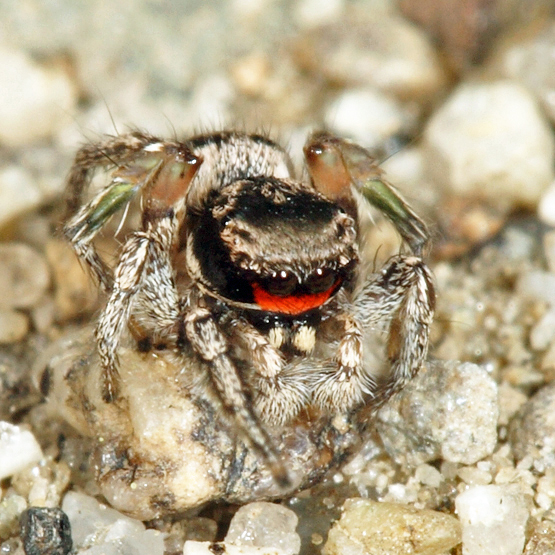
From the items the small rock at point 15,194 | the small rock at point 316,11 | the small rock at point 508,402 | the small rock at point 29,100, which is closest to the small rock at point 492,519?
the small rock at point 508,402

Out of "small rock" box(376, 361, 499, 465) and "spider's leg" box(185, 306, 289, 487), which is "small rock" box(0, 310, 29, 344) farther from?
"small rock" box(376, 361, 499, 465)

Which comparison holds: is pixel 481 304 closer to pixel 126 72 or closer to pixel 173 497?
pixel 173 497

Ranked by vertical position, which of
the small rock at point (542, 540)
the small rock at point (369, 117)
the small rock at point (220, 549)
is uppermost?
the small rock at point (369, 117)

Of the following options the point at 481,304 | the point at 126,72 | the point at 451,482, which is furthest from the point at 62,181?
the point at 451,482

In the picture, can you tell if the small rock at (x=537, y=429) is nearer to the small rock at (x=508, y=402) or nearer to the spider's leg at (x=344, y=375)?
the small rock at (x=508, y=402)

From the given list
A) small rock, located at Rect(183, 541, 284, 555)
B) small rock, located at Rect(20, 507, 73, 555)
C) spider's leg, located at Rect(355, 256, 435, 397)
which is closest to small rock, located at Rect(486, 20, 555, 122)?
spider's leg, located at Rect(355, 256, 435, 397)

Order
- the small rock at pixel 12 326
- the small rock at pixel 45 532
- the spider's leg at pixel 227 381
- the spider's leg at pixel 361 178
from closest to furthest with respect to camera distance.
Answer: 1. the spider's leg at pixel 227 381
2. the small rock at pixel 45 532
3. the spider's leg at pixel 361 178
4. the small rock at pixel 12 326
